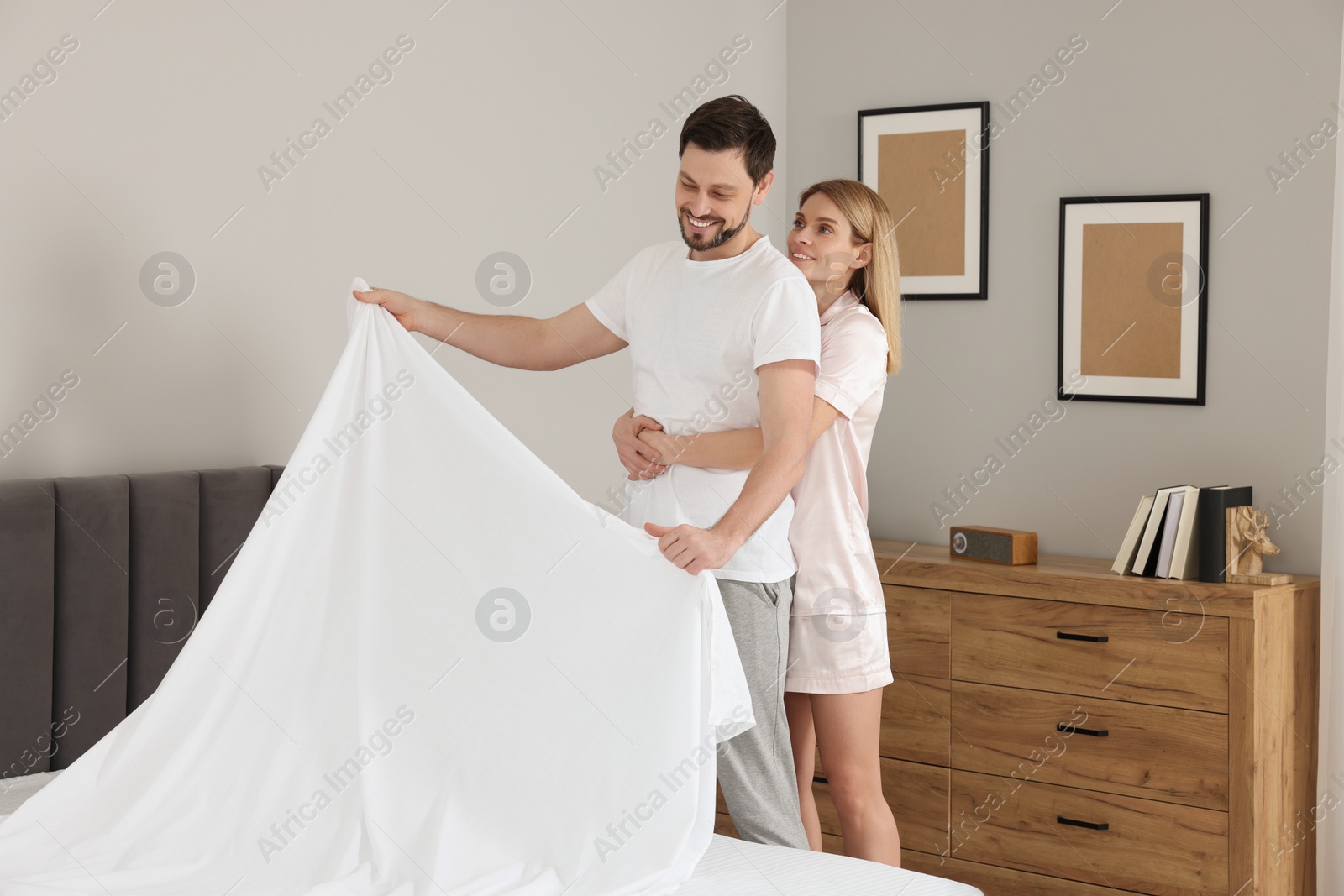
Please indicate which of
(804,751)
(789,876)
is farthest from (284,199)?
(789,876)

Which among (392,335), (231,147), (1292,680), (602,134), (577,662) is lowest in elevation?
(1292,680)

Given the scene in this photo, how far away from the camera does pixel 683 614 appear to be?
6.57ft

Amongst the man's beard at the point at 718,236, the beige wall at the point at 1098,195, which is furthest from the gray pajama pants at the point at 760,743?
the beige wall at the point at 1098,195

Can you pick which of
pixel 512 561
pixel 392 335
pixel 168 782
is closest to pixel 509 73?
pixel 392 335

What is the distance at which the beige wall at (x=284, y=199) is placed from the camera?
7.93 feet

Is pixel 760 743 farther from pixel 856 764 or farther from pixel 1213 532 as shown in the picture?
pixel 1213 532

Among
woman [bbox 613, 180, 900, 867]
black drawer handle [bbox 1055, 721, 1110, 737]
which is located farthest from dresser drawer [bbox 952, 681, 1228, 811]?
woman [bbox 613, 180, 900, 867]

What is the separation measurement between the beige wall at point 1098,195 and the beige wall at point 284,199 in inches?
34.9

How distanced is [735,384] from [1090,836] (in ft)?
6.27

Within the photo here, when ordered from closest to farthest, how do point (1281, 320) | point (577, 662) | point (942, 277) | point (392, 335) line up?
1. point (577, 662)
2. point (392, 335)
3. point (1281, 320)
4. point (942, 277)

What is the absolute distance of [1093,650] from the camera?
3320mm

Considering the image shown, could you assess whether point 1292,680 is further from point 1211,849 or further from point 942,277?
point 942,277

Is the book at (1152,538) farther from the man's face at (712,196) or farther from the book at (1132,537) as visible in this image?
the man's face at (712,196)

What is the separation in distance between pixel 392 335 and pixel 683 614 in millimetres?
731
